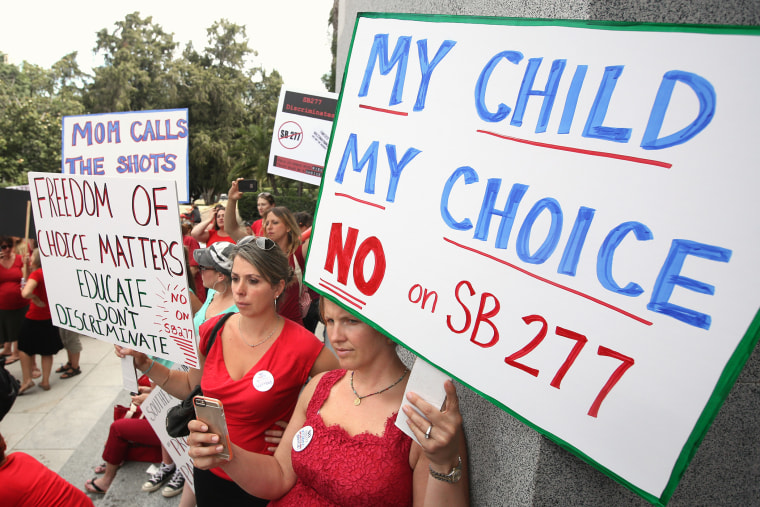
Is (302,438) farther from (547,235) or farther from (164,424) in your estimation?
(164,424)

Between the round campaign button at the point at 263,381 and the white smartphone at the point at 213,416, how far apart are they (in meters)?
0.66

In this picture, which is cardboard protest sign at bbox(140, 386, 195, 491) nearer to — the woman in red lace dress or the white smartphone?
the woman in red lace dress

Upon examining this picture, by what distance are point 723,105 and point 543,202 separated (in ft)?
1.04

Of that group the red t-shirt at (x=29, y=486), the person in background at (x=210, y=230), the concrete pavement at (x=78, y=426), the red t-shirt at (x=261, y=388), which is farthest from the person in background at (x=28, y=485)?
the person in background at (x=210, y=230)

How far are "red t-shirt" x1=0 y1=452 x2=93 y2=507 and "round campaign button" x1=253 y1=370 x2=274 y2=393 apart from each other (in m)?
1.00

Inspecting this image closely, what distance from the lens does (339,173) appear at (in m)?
1.38

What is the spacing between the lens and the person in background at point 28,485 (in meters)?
2.09

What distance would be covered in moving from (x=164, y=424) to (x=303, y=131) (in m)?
2.80

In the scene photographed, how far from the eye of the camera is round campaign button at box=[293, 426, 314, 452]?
1.66 meters

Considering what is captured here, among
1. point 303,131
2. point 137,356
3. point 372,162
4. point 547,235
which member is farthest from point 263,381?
point 303,131

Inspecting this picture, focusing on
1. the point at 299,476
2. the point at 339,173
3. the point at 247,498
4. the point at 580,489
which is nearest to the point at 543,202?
the point at 339,173

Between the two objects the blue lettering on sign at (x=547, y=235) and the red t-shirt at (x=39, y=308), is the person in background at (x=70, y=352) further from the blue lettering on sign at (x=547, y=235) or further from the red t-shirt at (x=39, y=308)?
the blue lettering on sign at (x=547, y=235)

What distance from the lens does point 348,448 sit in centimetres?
157

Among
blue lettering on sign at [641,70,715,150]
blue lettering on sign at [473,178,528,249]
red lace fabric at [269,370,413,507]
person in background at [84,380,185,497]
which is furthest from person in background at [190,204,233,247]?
blue lettering on sign at [641,70,715,150]
